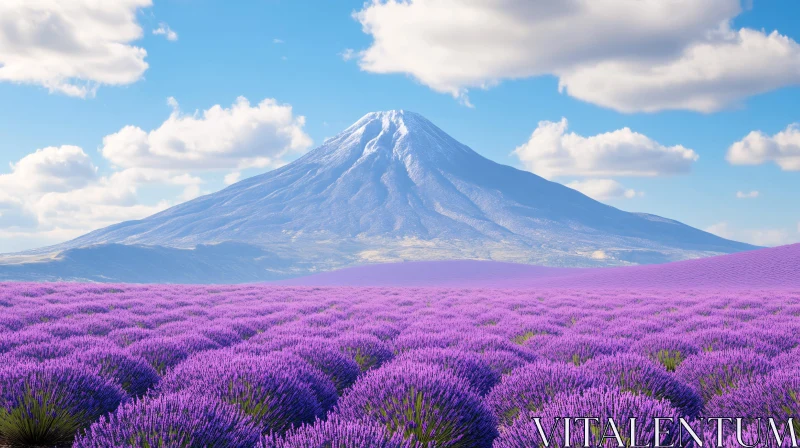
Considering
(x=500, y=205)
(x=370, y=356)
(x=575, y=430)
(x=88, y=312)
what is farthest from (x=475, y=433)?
(x=500, y=205)

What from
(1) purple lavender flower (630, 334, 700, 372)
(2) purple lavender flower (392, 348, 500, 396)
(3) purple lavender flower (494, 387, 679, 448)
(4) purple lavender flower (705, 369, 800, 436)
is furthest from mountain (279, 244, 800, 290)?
(3) purple lavender flower (494, 387, 679, 448)

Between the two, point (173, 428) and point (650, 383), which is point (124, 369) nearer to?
point (173, 428)

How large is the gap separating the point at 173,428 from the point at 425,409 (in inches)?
60.6

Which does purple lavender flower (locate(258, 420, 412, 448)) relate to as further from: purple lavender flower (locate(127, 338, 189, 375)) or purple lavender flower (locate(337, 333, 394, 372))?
purple lavender flower (locate(127, 338, 189, 375))

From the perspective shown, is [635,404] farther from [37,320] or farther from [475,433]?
[37,320]

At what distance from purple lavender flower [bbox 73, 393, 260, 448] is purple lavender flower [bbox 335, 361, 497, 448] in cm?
79

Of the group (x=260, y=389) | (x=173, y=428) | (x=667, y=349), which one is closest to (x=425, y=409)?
(x=260, y=389)

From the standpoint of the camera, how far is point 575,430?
2670mm

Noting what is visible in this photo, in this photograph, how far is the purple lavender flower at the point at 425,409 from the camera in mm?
3285

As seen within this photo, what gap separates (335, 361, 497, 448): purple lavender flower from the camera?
10.8ft

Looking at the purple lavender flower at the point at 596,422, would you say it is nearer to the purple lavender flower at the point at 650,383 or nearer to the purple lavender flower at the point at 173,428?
the purple lavender flower at the point at 650,383

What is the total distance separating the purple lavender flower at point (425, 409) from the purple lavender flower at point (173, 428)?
79cm

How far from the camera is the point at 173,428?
2723 mm

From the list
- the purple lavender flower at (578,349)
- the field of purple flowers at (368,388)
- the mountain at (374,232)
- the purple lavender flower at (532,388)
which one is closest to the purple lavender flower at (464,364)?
the field of purple flowers at (368,388)
